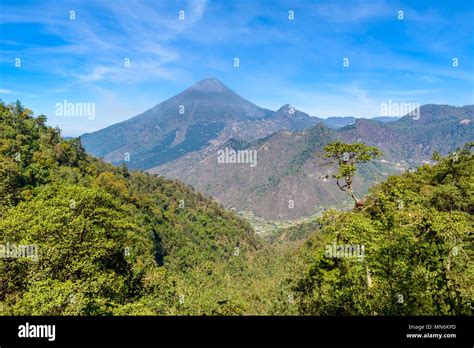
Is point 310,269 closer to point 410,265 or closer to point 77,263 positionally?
point 410,265

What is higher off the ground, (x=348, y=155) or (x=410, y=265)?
(x=348, y=155)

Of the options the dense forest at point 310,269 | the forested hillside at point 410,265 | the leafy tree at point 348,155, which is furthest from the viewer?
the leafy tree at point 348,155

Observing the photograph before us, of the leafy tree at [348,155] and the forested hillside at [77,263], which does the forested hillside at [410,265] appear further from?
the forested hillside at [77,263]

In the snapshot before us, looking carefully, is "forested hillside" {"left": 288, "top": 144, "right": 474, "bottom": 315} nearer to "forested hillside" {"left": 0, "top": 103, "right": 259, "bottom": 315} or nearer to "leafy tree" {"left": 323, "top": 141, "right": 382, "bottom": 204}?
"leafy tree" {"left": 323, "top": 141, "right": 382, "bottom": 204}

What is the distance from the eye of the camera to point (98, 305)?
17.5 metres

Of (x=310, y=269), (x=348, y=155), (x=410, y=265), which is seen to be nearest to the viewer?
(x=410, y=265)

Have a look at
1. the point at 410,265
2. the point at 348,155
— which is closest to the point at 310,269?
the point at 348,155

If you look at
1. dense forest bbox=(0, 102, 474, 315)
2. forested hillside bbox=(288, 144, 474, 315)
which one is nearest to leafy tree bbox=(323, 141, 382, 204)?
dense forest bbox=(0, 102, 474, 315)

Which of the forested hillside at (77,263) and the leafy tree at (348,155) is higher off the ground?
the leafy tree at (348,155)

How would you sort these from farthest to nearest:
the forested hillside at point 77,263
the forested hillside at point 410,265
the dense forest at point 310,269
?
the forested hillside at point 77,263
the dense forest at point 310,269
the forested hillside at point 410,265

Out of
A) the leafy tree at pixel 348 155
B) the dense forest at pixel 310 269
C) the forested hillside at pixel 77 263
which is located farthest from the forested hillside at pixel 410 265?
the forested hillside at pixel 77 263

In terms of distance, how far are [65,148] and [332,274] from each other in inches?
4029
